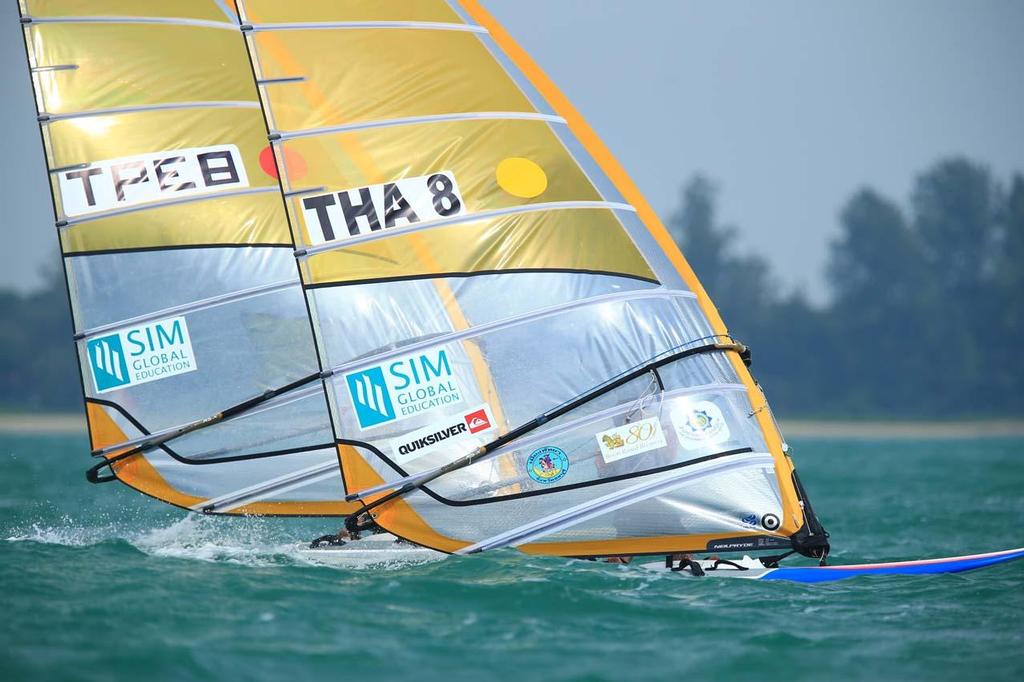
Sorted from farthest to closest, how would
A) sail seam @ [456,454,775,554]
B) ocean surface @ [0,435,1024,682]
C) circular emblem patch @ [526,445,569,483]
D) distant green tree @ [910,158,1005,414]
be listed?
distant green tree @ [910,158,1005,414] → circular emblem patch @ [526,445,569,483] → sail seam @ [456,454,775,554] → ocean surface @ [0,435,1024,682]

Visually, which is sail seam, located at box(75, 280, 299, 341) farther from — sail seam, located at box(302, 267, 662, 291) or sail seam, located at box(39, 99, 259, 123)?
sail seam, located at box(302, 267, 662, 291)

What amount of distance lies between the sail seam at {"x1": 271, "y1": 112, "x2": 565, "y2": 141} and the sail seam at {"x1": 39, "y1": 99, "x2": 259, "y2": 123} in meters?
1.96

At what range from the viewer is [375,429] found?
27.5 ft

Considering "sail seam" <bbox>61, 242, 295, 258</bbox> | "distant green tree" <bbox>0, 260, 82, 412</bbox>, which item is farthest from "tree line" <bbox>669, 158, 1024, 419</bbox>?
"sail seam" <bbox>61, 242, 295, 258</bbox>

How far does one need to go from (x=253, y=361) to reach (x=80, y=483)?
9801 millimetres

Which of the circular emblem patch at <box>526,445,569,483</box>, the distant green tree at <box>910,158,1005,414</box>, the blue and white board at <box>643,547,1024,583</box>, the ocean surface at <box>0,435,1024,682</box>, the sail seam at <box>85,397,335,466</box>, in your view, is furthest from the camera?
the distant green tree at <box>910,158,1005,414</box>

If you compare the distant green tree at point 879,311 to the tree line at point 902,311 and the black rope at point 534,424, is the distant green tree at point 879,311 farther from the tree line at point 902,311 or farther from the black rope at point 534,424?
the black rope at point 534,424

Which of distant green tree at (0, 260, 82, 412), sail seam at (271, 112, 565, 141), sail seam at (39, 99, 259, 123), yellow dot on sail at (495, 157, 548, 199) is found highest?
distant green tree at (0, 260, 82, 412)

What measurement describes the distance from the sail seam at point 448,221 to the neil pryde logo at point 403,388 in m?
0.75

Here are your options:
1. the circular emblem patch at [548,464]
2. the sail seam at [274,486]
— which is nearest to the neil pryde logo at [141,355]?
the sail seam at [274,486]

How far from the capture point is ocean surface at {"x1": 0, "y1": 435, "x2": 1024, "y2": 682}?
6730 millimetres

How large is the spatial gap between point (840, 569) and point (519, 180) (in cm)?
313

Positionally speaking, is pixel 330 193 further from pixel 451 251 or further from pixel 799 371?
pixel 799 371

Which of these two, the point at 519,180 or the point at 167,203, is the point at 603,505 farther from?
the point at 167,203
